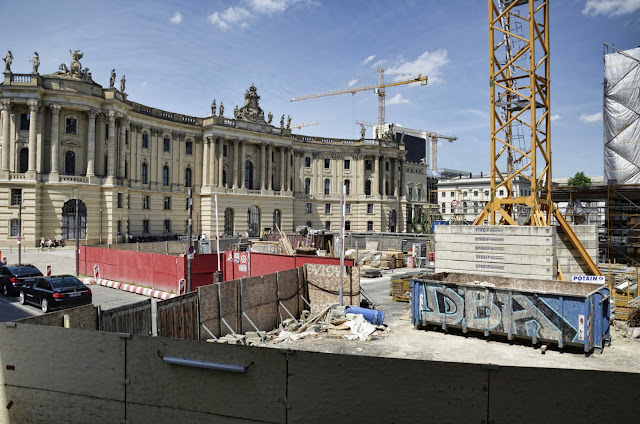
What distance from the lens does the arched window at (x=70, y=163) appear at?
1768 inches

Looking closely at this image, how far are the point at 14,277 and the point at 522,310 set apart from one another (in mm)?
22046

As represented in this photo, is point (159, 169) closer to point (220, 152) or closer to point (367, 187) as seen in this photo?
point (220, 152)

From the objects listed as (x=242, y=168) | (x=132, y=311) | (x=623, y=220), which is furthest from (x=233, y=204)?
(x=132, y=311)

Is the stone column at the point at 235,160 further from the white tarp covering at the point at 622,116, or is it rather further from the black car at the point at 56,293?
the white tarp covering at the point at 622,116

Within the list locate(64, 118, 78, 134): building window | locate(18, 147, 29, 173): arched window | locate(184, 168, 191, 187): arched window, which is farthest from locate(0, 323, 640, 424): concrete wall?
locate(184, 168, 191, 187): arched window

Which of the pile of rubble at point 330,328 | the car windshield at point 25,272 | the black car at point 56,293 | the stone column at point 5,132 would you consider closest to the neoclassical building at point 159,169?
the stone column at point 5,132

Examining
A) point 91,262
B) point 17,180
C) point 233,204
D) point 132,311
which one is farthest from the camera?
point 233,204

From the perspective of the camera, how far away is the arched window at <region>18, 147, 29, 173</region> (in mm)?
42750

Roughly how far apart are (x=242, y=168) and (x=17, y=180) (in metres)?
26.3

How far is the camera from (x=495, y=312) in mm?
14562

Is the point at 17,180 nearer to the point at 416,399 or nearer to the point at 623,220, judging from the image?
the point at 416,399

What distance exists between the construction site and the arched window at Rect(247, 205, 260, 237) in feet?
73.3

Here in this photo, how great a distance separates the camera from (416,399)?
4.94m

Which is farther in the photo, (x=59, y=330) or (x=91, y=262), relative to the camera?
(x=91, y=262)
